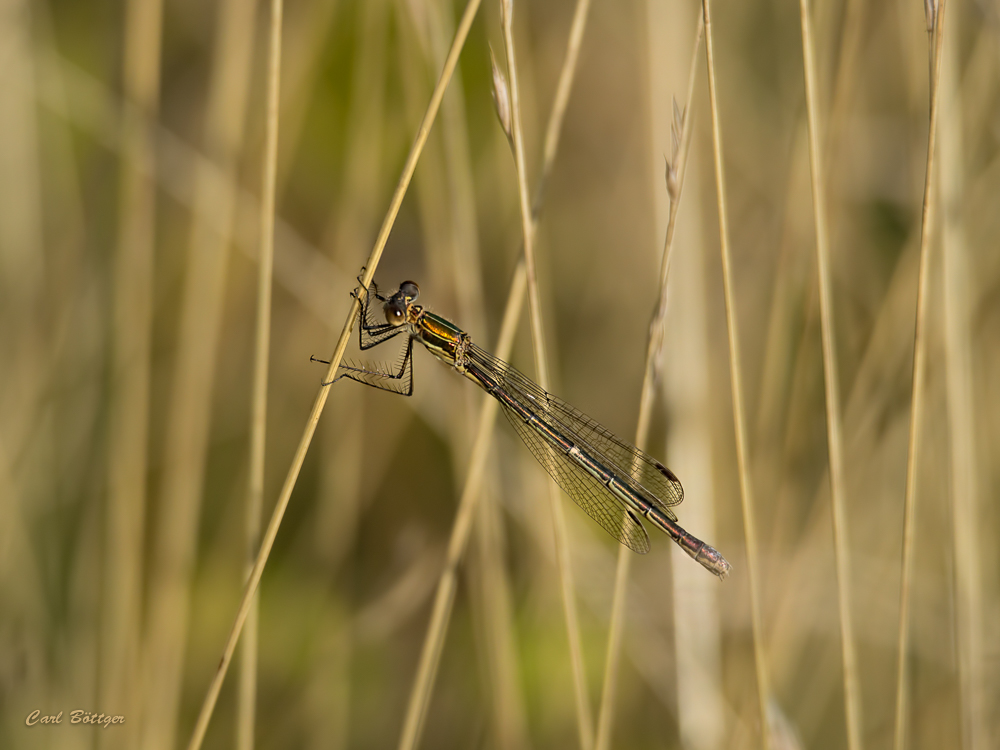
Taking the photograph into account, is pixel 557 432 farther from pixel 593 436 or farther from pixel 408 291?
pixel 408 291

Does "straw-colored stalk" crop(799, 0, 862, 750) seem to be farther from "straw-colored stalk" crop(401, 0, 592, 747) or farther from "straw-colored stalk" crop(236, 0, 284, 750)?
"straw-colored stalk" crop(236, 0, 284, 750)

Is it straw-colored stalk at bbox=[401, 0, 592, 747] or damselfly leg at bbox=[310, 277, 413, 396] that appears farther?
damselfly leg at bbox=[310, 277, 413, 396]

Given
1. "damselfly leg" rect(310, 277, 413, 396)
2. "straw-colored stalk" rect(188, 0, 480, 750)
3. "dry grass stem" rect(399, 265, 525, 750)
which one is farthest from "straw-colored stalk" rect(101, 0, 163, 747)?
"dry grass stem" rect(399, 265, 525, 750)

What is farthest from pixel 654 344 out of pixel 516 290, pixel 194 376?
pixel 194 376

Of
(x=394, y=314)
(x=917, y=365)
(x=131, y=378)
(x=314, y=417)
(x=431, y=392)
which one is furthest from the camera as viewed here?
(x=431, y=392)

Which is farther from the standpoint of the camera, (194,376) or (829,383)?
(194,376)
